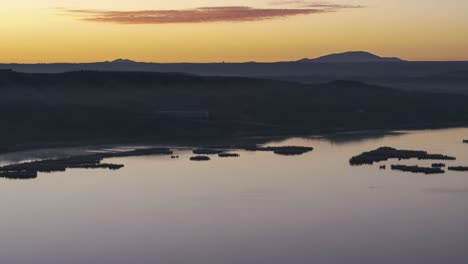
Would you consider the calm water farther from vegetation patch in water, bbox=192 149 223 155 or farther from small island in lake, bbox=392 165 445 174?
vegetation patch in water, bbox=192 149 223 155

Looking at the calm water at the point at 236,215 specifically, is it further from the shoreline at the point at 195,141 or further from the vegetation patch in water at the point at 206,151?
the shoreline at the point at 195,141

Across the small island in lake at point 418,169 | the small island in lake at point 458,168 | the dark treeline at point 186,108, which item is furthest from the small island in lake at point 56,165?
the small island in lake at point 458,168

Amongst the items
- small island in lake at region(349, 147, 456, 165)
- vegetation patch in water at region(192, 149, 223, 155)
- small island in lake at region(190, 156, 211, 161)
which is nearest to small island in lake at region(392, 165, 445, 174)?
small island in lake at region(349, 147, 456, 165)

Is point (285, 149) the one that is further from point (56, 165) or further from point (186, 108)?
point (186, 108)

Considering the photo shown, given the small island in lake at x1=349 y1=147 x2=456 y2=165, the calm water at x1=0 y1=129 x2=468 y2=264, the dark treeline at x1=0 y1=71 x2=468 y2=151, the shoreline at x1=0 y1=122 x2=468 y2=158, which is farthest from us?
the dark treeline at x1=0 y1=71 x2=468 y2=151

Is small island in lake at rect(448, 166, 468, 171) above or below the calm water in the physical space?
above
